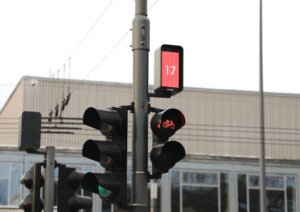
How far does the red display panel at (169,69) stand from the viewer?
8.44 m

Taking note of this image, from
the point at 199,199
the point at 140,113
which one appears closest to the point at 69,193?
the point at 140,113

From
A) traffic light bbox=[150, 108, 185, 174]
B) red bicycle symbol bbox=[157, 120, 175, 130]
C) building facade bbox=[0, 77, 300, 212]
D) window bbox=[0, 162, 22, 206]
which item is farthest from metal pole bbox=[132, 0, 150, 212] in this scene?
window bbox=[0, 162, 22, 206]

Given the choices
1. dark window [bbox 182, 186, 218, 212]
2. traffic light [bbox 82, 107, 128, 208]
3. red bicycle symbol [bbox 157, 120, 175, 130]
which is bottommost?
dark window [bbox 182, 186, 218, 212]

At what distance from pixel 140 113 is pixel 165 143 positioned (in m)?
0.57

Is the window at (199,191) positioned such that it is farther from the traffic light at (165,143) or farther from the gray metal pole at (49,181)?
the traffic light at (165,143)

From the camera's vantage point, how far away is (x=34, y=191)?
10703 millimetres

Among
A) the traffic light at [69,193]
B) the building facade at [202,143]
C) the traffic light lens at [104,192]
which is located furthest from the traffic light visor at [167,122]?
the building facade at [202,143]

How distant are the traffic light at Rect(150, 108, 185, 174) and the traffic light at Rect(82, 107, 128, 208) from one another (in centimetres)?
34

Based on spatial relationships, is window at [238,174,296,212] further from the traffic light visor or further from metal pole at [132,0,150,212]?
the traffic light visor

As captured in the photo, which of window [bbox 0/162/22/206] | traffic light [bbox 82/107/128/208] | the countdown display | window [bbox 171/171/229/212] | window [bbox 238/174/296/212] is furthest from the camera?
window [bbox 238/174/296/212]

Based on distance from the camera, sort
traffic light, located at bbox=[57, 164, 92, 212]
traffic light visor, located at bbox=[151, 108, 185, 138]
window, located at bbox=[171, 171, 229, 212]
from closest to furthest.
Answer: traffic light visor, located at bbox=[151, 108, 185, 138]
traffic light, located at bbox=[57, 164, 92, 212]
window, located at bbox=[171, 171, 229, 212]

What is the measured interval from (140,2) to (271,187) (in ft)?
90.5

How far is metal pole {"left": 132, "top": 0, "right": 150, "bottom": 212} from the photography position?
8305mm

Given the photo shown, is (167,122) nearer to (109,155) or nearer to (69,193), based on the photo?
(109,155)
